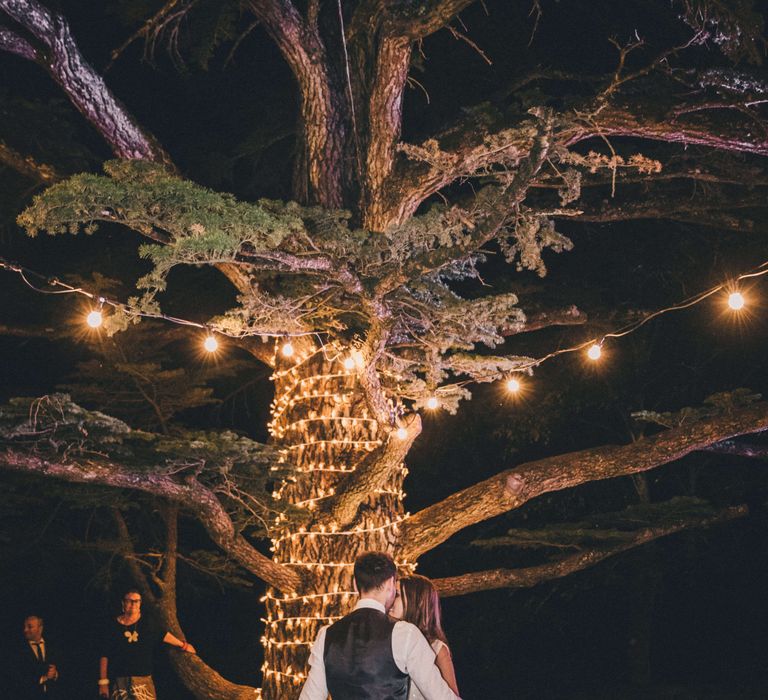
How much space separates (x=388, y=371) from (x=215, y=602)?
29.2 feet

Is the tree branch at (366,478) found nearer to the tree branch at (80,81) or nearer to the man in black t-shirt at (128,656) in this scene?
the man in black t-shirt at (128,656)

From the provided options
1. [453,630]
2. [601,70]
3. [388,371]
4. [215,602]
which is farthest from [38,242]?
[453,630]

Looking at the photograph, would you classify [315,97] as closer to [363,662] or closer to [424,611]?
[424,611]

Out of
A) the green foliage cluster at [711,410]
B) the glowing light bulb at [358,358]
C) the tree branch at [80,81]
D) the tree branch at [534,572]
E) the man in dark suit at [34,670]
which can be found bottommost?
the man in dark suit at [34,670]

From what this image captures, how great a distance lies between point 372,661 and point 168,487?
7.85ft

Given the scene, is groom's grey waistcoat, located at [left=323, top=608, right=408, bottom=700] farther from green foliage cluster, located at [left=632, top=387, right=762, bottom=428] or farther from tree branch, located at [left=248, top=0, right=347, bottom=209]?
tree branch, located at [left=248, top=0, right=347, bottom=209]

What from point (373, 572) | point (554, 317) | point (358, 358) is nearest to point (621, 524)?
point (554, 317)

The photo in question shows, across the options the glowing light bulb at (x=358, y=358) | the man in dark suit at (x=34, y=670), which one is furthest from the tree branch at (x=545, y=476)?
the man in dark suit at (x=34, y=670)

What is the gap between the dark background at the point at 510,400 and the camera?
7.44m

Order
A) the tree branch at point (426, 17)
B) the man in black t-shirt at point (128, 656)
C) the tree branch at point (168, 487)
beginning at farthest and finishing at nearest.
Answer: the man in black t-shirt at point (128, 656) → the tree branch at point (426, 17) → the tree branch at point (168, 487)

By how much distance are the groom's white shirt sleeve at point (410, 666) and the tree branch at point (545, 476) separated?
2618 millimetres

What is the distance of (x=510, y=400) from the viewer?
11.2 meters

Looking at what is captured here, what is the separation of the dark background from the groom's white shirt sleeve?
4.28 metres

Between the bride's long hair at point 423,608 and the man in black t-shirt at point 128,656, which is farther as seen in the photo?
the man in black t-shirt at point 128,656
